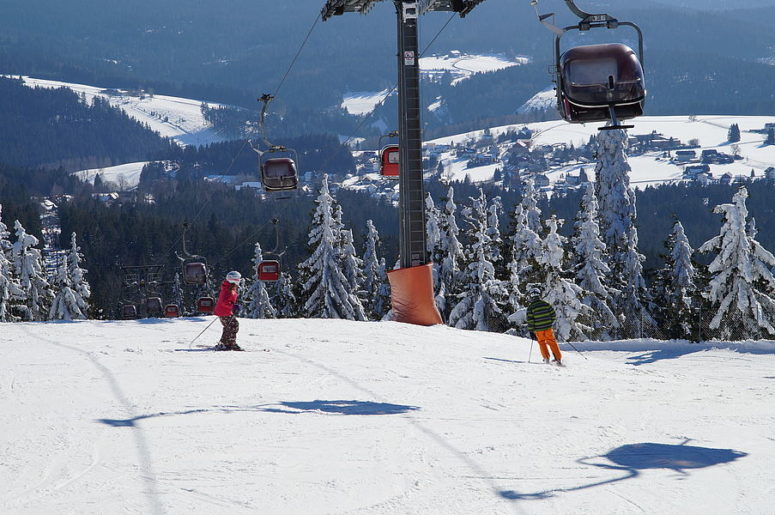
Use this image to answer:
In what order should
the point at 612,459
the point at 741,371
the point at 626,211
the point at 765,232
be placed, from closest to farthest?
the point at 612,459, the point at 741,371, the point at 626,211, the point at 765,232

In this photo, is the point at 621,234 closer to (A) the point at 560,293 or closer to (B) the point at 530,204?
(B) the point at 530,204

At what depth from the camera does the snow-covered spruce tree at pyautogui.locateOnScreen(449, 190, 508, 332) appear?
131ft

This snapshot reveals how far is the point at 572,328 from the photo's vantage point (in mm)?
35156

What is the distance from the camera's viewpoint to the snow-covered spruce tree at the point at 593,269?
40.0 meters

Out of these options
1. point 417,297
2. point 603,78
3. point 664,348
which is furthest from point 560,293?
point 603,78

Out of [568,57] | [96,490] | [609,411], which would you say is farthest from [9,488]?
[568,57]

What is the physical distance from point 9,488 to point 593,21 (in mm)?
8576

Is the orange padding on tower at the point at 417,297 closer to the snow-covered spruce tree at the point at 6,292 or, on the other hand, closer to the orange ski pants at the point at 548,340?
the orange ski pants at the point at 548,340

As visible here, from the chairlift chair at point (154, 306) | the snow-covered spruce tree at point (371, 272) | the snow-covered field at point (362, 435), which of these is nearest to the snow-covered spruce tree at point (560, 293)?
the snow-covered field at point (362, 435)

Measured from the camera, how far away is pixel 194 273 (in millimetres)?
38625

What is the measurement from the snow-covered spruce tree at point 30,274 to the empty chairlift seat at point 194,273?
54.5 ft

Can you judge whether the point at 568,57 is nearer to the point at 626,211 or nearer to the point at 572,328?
the point at 572,328

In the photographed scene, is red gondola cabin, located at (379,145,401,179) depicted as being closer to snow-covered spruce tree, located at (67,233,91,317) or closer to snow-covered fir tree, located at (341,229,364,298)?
snow-covered fir tree, located at (341,229,364,298)

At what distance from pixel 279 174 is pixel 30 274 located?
1222 inches
